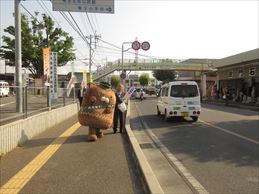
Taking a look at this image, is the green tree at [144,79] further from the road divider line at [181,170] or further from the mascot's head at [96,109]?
the mascot's head at [96,109]

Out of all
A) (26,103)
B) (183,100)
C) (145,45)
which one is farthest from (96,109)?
(145,45)

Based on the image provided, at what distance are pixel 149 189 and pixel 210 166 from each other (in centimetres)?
308

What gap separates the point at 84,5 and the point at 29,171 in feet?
37.0

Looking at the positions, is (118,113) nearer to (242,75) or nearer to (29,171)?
(29,171)

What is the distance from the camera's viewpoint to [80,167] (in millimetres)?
7590

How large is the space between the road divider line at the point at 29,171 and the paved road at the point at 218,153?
3147 mm

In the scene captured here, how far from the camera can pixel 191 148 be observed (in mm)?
10734

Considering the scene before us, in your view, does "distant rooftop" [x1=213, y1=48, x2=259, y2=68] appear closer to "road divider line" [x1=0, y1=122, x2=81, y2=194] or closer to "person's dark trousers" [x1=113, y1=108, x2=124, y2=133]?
"person's dark trousers" [x1=113, y1=108, x2=124, y2=133]

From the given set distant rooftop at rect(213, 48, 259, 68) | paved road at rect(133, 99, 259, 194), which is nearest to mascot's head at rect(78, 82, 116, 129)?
paved road at rect(133, 99, 259, 194)

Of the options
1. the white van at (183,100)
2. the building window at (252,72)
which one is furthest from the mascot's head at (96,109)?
the building window at (252,72)

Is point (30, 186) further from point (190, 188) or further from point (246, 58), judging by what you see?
point (246, 58)

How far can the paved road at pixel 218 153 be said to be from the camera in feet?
23.2

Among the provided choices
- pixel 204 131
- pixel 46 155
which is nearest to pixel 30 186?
pixel 46 155

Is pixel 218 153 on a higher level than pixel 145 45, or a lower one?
lower
